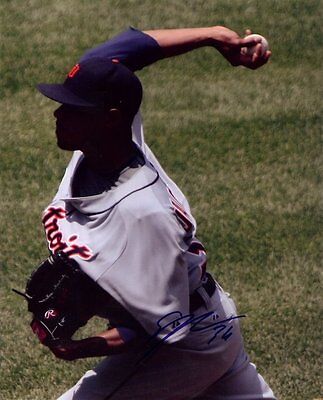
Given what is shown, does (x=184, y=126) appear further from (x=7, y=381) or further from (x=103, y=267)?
(x=103, y=267)

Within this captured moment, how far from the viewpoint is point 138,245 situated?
13.4 ft

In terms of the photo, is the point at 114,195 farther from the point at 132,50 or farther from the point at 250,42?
the point at 250,42

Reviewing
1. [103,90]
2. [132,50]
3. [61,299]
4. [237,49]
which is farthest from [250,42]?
[61,299]

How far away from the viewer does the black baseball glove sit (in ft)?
14.0

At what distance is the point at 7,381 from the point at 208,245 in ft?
6.41

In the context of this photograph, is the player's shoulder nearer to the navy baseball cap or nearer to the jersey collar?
the jersey collar

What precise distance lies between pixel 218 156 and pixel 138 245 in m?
5.02

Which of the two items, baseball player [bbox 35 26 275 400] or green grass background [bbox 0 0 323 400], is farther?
green grass background [bbox 0 0 323 400]

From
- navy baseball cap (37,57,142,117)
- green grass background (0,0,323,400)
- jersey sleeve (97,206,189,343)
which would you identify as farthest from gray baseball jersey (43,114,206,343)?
green grass background (0,0,323,400)

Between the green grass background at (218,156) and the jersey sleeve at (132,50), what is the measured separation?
7.03ft

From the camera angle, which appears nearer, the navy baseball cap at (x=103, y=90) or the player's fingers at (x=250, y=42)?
the navy baseball cap at (x=103, y=90)

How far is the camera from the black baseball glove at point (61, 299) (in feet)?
14.0

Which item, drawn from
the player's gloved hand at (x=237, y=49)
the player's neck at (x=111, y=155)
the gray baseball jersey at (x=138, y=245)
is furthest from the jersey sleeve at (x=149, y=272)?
the player's gloved hand at (x=237, y=49)
